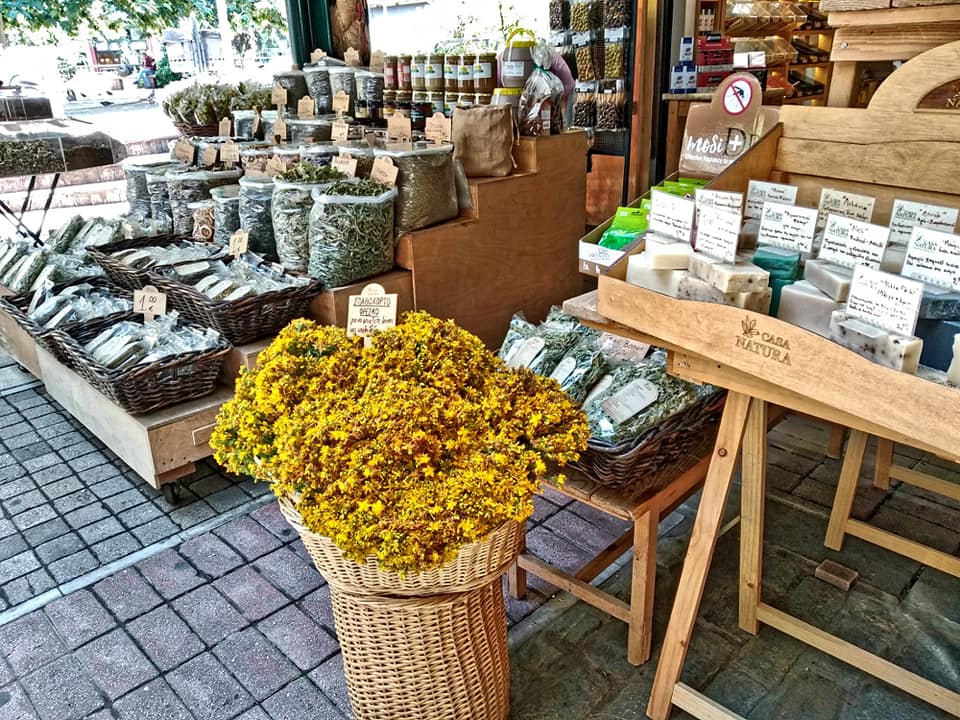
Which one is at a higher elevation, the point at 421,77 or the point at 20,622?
the point at 421,77

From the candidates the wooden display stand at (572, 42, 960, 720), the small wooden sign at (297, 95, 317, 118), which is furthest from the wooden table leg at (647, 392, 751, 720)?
the small wooden sign at (297, 95, 317, 118)

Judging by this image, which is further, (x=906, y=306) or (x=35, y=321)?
(x=35, y=321)

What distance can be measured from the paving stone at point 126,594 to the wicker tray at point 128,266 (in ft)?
3.77

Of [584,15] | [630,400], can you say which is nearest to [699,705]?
[630,400]

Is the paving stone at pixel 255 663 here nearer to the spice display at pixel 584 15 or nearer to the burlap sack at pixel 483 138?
the burlap sack at pixel 483 138

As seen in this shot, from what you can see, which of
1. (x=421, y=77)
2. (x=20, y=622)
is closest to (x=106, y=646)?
(x=20, y=622)

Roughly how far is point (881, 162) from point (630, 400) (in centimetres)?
68

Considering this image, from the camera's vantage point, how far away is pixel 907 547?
2.00m

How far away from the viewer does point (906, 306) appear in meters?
1.05

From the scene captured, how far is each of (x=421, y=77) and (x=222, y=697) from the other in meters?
2.46

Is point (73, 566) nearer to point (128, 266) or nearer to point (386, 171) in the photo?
point (128, 266)

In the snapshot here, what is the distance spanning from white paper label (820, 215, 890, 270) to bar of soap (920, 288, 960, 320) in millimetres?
120

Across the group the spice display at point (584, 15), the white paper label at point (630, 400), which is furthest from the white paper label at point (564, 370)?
the spice display at point (584, 15)

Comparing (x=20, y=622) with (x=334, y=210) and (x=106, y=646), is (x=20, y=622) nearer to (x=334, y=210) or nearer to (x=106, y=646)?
(x=106, y=646)
